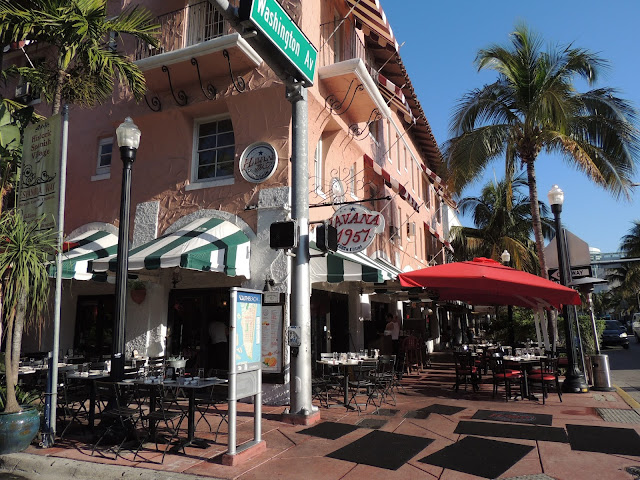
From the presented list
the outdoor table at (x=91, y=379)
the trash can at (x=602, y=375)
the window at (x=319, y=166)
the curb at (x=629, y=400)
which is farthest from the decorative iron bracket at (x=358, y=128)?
the curb at (x=629, y=400)

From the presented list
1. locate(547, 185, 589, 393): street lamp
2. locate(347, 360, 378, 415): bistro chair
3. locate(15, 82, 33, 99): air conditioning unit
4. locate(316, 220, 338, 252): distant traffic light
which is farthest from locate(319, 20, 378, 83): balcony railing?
locate(15, 82, 33, 99): air conditioning unit

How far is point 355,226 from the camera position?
8.55 metres

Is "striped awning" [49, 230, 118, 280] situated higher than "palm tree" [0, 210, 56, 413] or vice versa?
"striped awning" [49, 230, 118, 280]

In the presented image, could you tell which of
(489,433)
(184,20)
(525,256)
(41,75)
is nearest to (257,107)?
(184,20)

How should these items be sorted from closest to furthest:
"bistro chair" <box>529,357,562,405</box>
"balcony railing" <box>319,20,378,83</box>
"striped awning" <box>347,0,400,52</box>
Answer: "bistro chair" <box>529,357,562,405</box> < "balcony railing" <box>319,20,378,83</box> < "striped awning" <box>347,0,400,52</box>

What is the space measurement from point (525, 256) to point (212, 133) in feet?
69.2

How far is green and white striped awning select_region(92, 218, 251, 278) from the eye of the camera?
339 inches

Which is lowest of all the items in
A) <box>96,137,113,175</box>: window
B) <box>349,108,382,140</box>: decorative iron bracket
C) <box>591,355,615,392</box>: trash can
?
<box>591,355,615,392</box>: trash can

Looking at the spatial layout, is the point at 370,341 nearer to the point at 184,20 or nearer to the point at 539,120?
the point at 539,120

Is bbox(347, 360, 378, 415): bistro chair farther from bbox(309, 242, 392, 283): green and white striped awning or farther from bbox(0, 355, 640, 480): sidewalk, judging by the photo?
bbox(309, 242, 392, 283): green and white striped awning

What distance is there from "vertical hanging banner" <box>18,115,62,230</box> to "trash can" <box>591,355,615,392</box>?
1154 centimetres

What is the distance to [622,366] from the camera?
57.8ft

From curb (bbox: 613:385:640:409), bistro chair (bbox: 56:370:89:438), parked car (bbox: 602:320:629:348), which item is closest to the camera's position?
Answer: bistro chair (bbox: 56:370:89:438)

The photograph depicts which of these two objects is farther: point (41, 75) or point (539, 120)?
point (539, 120)
